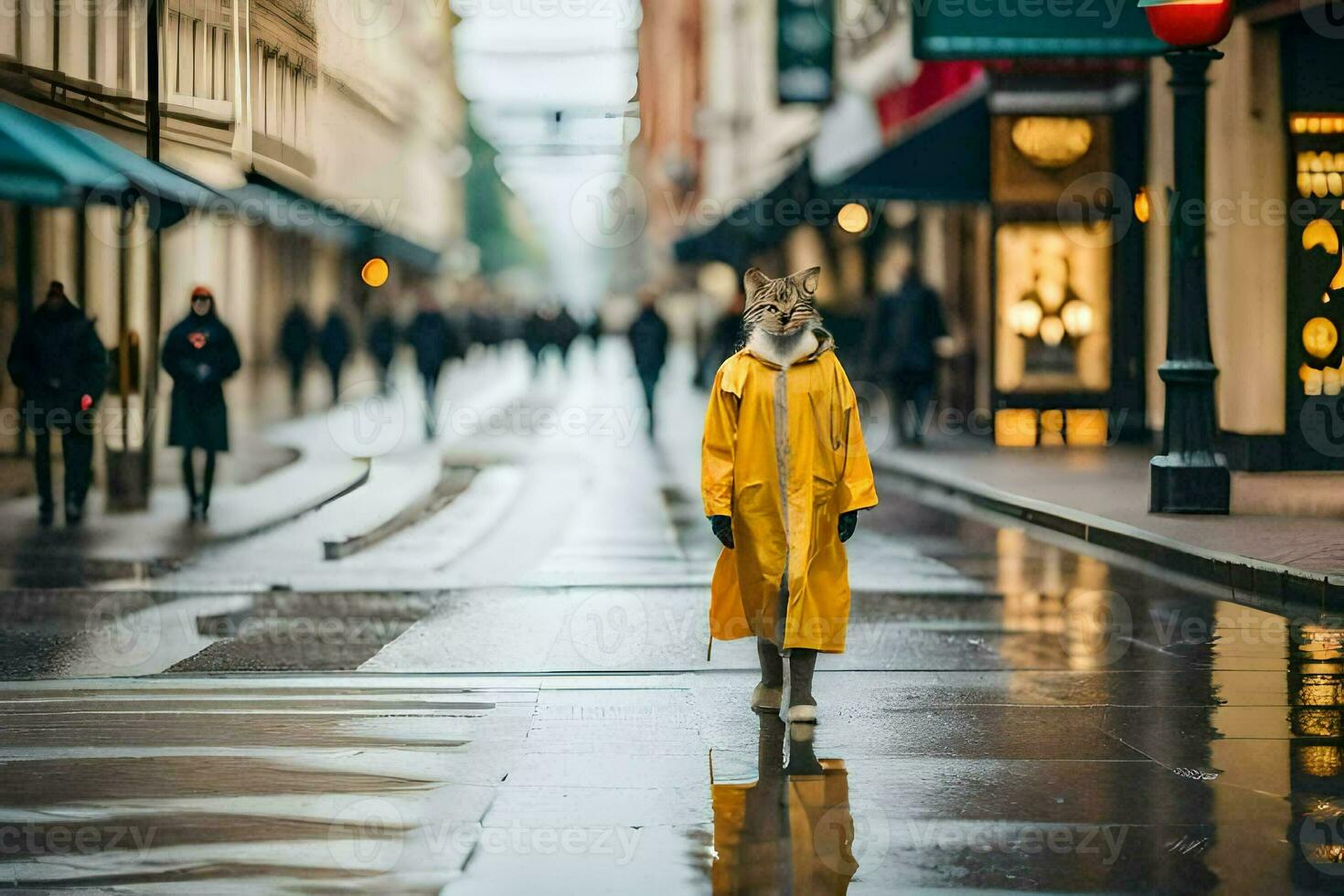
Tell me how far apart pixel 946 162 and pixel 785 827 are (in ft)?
60.5

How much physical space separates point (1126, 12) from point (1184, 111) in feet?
12.4

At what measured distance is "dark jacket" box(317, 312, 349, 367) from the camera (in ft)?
119

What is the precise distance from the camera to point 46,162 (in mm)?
16500

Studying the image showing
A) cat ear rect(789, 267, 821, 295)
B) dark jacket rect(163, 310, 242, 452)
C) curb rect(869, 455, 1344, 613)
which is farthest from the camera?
dark jacket rect(163, 310, 242, 452)

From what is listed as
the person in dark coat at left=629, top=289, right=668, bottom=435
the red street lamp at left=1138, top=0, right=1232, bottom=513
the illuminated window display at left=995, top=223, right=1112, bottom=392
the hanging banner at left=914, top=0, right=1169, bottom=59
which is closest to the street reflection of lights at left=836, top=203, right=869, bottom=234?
the person in dark coat at left=629, top=289, right=668, bottom=435

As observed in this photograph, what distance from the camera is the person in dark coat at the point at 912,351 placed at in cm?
2238

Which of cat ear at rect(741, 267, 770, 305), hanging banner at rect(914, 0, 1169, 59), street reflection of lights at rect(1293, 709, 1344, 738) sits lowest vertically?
street reflection of lights at rect(1293, 709, 1344, 738)

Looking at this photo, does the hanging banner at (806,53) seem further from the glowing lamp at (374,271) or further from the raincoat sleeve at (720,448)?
the raincoat sleeve at (720,448)

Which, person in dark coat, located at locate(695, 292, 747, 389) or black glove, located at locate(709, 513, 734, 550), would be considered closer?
black glove, located at locate(709, 513, 734, 550)

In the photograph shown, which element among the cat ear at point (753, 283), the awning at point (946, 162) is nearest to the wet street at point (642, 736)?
the cat ear at point (753, 283)

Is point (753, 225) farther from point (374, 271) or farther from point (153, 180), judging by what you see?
point (153, 180)

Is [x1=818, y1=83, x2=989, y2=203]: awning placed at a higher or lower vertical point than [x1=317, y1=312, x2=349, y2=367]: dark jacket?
higher

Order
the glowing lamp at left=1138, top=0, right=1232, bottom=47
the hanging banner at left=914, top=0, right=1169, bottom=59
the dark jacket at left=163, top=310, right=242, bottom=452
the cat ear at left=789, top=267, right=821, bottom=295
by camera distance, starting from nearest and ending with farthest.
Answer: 1. the cat ear at left=789, top=267, right=821, bottom=295
2. the glowing lamp at left=1138, top=0, right=1232, bottom=47
3. the dark jacket at left=163, top=310, right=242, bottom=452
4. the hanging banner at left=914, top=0, right=1169, bottom=59

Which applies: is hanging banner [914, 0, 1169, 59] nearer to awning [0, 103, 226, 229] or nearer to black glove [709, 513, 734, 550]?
awning [0, 103, 226, 229]
